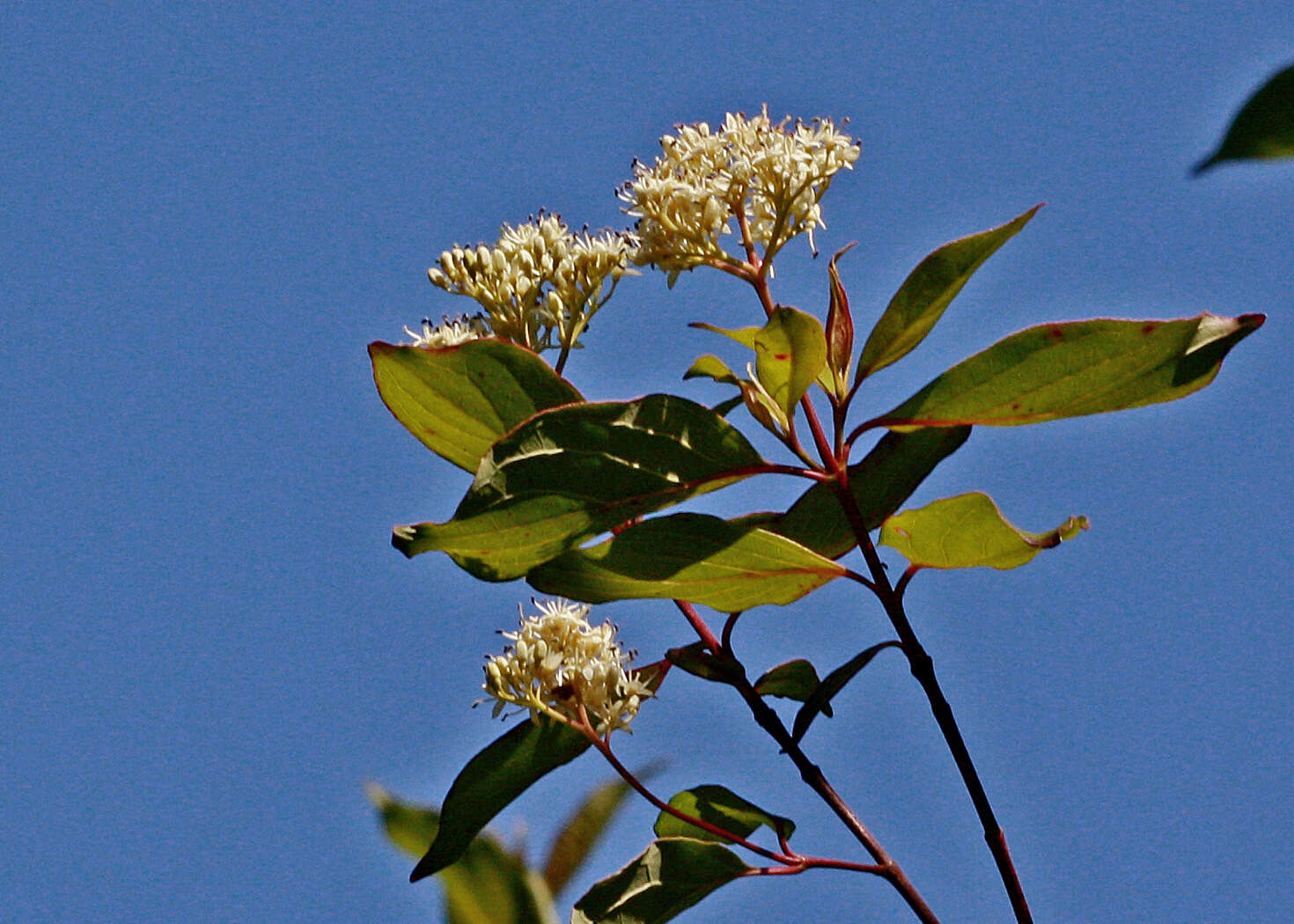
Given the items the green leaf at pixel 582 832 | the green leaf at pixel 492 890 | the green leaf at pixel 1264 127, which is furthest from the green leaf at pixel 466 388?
the green leaf at pixel 1264 127

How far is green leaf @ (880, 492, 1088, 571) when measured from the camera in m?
1.88

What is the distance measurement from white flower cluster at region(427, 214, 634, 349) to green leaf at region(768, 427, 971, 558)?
532 mm

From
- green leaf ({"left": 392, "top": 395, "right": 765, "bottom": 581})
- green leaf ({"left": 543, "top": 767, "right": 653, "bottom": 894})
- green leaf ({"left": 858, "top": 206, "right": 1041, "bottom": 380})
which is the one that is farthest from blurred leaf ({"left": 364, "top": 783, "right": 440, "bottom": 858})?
green leaf ({"left": 858, "top": 206, "right": 1041, "bottom": 380})

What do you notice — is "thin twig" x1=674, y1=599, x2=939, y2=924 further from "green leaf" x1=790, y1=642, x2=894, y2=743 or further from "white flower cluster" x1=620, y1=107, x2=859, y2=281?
"white flower cluster" x1=620, y1=107, x2=859, y2=281

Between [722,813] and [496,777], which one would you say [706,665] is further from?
[496,777]

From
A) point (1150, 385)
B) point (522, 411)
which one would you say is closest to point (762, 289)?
point (522, 411)

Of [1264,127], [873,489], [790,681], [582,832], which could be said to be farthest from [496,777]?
[1264,127]

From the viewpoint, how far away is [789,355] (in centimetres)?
194

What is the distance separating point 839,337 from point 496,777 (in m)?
0.88

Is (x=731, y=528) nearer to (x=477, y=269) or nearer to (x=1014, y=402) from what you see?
(x=1014, y=402)

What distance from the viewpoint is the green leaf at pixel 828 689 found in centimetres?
202

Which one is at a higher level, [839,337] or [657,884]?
[839,337]

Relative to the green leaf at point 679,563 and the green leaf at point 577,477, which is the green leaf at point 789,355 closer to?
the green leaf at point 577,477

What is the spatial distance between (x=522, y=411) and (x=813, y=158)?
700 millimetres
